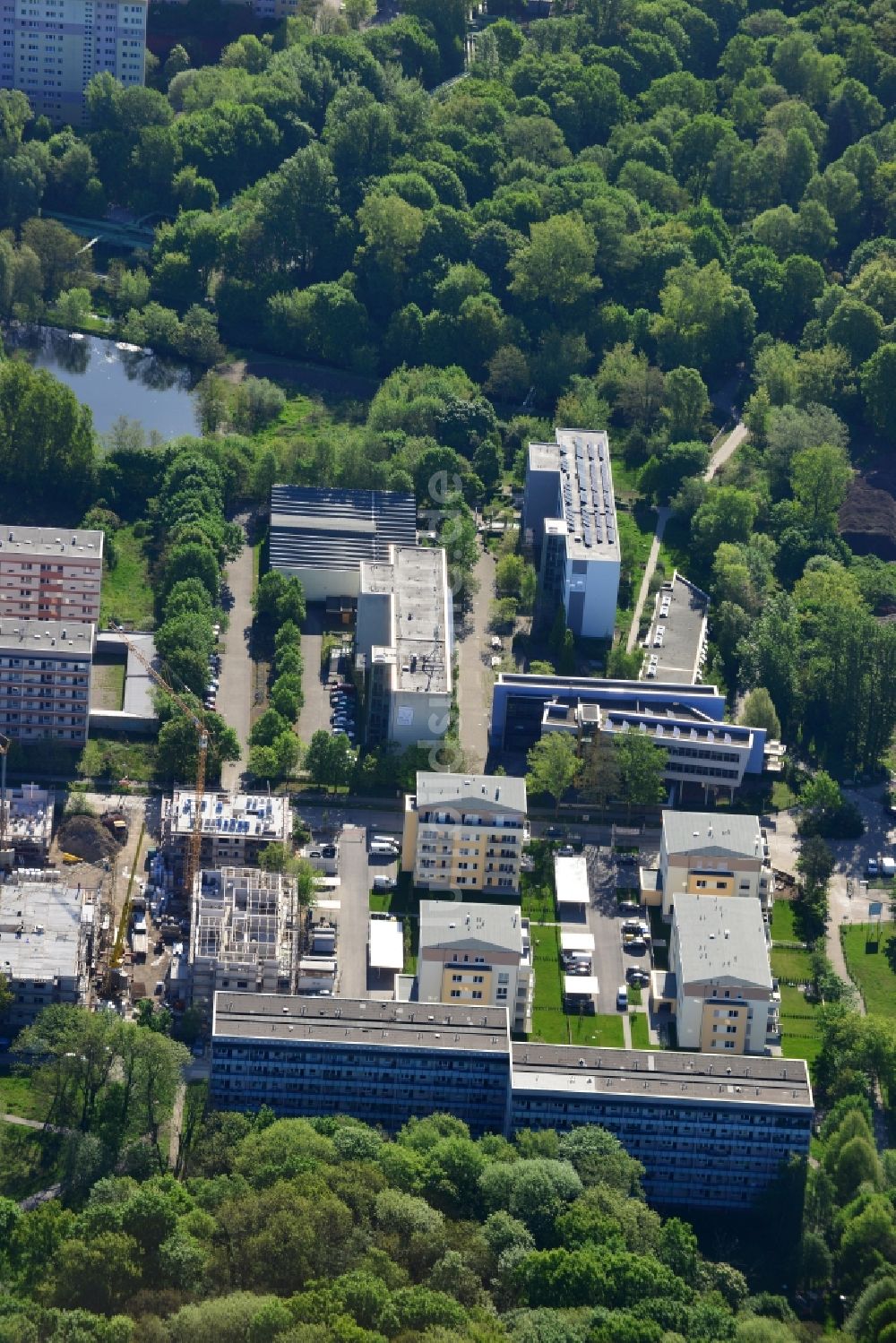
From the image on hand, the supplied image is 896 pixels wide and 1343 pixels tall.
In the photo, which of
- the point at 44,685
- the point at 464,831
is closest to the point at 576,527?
the point at 464,831

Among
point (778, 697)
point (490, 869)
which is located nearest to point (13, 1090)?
point (490, 869)

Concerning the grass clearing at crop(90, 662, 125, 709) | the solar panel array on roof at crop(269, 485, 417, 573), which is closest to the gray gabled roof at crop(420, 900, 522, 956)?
the grass clearing at crop(90, 662, 125, 709)

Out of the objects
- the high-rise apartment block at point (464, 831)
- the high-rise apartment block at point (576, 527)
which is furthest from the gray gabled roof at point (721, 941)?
the high-rise apartment block at point (576, 527)

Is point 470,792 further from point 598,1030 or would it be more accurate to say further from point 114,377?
point 114,377

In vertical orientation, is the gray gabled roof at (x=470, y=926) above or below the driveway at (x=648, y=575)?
below

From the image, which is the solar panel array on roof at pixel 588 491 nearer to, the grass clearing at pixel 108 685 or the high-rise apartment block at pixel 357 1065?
the grass clearing at pixel 108 685
